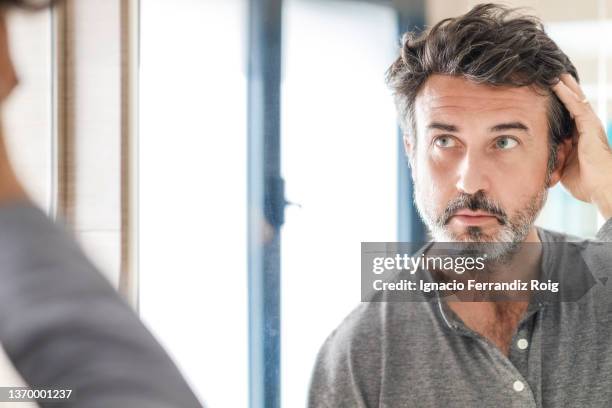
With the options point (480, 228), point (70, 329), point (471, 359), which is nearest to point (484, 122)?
point (480, 228)

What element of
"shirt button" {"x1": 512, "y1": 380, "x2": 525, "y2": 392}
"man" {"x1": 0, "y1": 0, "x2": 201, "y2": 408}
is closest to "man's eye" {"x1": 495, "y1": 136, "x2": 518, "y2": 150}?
"shirt button" {"x1": 512, "y1": 380, "x2": 525, "y2": 392}

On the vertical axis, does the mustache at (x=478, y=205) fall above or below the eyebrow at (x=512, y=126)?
below

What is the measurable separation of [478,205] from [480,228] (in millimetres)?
31

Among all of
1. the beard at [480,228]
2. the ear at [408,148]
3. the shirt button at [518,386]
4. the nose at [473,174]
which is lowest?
the shirt button at [518,386]

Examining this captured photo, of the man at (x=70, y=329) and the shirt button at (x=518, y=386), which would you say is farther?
the shirt button at (x=518, y=386)

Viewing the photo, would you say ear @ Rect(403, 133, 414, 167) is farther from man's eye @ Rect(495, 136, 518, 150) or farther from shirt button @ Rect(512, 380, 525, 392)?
shirt button @ Rect(512, 380, 525, 392)

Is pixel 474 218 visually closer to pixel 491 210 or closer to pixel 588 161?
pixel 491 210

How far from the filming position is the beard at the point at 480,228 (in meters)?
0.92

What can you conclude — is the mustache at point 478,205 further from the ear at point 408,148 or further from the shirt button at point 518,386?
the shirt button at point 518,386

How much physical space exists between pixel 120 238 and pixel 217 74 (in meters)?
0.27

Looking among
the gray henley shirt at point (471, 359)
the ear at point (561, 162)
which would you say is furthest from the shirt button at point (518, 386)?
the ear at point (561, 162)

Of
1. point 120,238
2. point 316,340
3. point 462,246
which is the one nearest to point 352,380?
point 316,340

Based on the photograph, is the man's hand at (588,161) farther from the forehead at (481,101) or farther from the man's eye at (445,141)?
the man's eye at (445,141)

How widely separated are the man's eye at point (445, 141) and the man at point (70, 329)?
744 mm
